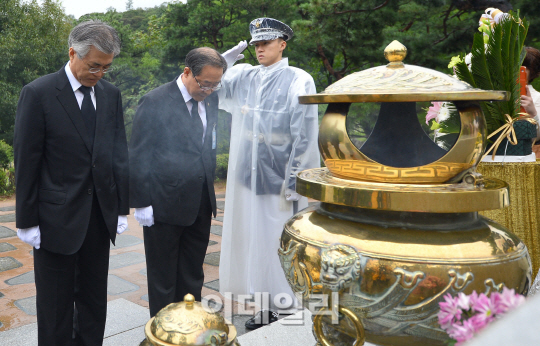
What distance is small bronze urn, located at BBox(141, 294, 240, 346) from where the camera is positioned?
134 centimetres

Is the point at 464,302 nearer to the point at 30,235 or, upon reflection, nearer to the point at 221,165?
the point at 30,235

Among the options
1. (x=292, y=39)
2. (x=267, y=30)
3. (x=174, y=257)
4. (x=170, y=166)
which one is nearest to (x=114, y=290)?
(x=174, y=257)

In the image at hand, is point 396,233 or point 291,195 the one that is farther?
point 291,195

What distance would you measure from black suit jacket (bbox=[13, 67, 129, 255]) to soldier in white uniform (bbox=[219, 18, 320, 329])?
3.88 feet

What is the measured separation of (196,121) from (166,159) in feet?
1.02

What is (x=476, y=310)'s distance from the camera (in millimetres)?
1198

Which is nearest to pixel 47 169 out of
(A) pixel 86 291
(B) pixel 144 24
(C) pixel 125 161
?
(C) pixel 125 161

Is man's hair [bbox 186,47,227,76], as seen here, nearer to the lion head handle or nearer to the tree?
the lion head handle

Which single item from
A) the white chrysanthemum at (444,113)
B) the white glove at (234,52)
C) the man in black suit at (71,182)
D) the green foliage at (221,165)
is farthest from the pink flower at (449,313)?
the green foliage at (221,165)

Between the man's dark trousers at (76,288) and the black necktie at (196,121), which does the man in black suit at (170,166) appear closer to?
the black necktie at (196,121)

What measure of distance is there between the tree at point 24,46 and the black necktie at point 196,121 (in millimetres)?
11759

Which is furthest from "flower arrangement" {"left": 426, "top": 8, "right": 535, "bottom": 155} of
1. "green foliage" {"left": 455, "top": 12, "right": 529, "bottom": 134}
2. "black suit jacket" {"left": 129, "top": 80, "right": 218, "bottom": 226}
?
"black suit jacket" {"left": 129, "top": 80, "right": 218, "bottom": 226}

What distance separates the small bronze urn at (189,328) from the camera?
52.7 inches

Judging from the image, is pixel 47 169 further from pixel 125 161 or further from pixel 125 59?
pixel 125 59
